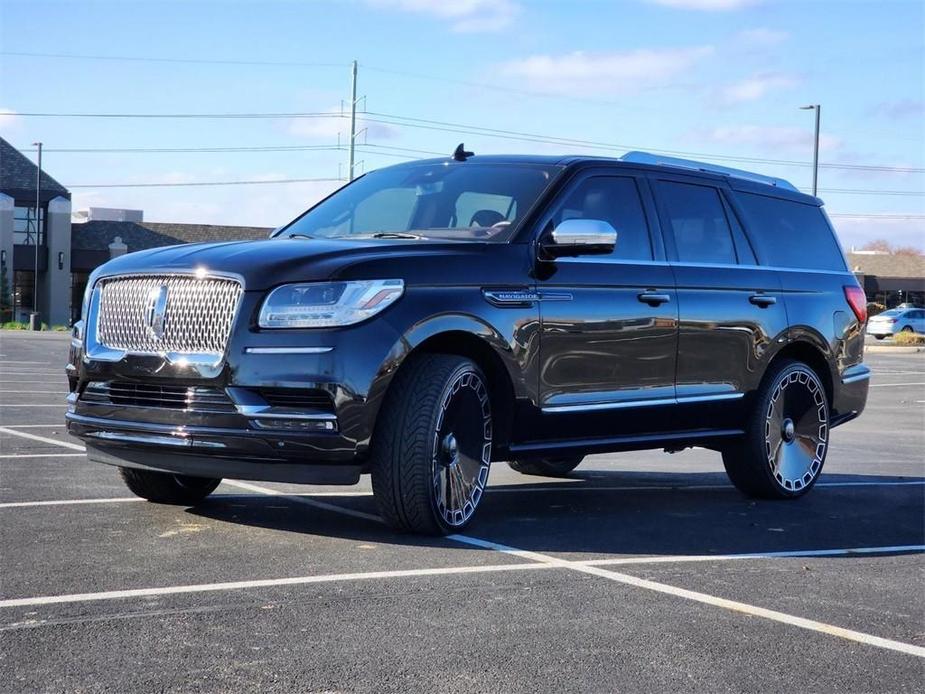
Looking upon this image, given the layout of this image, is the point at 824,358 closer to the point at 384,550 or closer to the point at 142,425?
the point at 384,550

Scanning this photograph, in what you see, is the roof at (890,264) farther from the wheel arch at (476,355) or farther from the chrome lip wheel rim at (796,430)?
the wheel arch at (476,355)

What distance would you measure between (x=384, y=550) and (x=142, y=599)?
1.41m

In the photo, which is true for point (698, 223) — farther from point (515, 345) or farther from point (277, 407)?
point (277, 407)

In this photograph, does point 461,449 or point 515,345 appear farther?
point 515,345

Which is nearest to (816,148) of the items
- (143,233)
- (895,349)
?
(895,349)

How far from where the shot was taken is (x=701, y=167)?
8688 millimetres

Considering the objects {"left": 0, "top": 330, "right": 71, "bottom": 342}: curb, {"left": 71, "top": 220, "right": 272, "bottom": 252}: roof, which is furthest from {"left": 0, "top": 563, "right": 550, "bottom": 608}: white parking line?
{"left": 71, "top": 220, "right": 272, "bottom": 252}: roof

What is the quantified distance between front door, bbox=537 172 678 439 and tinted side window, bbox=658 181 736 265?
0.24 m

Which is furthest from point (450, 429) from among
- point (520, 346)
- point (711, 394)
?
point (711, 394)

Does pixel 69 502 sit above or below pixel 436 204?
below

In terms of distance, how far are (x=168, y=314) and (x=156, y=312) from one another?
0.08 metres

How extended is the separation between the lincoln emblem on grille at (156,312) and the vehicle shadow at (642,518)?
1.14 metres

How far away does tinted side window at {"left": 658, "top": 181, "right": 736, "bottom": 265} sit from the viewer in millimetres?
8125

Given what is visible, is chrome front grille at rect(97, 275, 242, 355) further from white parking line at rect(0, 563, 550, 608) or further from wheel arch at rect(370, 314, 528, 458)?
white parking line at rect(0, 563, 550, 608)
